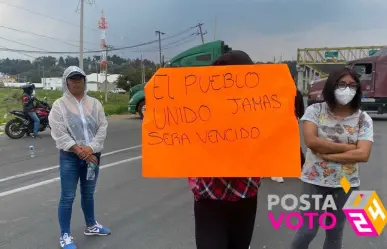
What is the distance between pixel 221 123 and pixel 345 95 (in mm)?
1030

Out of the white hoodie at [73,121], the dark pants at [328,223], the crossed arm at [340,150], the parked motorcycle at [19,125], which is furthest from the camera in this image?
the parked motorcycle at [19,125]

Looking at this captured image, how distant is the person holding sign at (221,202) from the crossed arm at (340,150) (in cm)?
67

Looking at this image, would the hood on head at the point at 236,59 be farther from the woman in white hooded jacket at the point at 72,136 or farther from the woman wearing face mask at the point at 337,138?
the woman in white hooded jacket at the point at 72,136

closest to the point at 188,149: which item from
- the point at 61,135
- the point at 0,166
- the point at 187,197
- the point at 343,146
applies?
the point at 343,146

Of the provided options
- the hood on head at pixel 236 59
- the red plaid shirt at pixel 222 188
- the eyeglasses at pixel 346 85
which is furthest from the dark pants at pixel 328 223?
the hood on head at pixel 236 59

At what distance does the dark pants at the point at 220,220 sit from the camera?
195 cm

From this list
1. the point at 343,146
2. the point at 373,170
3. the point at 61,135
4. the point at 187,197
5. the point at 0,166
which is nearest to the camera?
the point at 343,146

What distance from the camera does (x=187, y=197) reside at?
16.2ft

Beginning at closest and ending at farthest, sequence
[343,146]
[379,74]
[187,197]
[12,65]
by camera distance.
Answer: [343,146] → [187,197] → [379,74] → [12,65]

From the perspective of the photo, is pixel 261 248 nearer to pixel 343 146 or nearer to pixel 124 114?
pixel 343 146

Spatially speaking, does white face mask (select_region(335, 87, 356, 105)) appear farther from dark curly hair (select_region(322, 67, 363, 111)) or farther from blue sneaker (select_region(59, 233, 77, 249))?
blue sneaker (select_region(59, 233, 77, 249))

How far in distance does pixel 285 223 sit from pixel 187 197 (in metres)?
1.51

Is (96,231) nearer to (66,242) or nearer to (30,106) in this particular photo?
(66,242)

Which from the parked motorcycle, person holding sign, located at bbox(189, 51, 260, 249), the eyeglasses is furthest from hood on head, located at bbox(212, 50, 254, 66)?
the parked motorcycle
